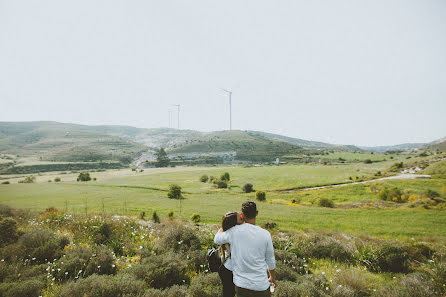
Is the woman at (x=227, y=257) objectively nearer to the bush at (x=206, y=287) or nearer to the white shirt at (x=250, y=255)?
the white shirt at (x=250, y=255)

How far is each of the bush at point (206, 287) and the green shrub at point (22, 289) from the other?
14.8 feet

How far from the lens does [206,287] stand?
6.62 meters

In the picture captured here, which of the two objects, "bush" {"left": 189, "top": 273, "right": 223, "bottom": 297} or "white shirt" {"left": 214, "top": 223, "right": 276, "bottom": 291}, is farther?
"bush" {"left": 189, "top": 273, "right": 223, "bottom": 297}

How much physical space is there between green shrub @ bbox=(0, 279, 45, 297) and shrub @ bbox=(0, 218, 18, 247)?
5680 millimetres

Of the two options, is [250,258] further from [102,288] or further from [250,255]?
[102,288]

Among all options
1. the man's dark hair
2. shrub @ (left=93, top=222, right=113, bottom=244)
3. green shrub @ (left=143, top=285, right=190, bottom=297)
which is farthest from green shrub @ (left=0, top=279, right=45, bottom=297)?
the man's dark hair

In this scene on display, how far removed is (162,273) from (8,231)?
9115 millimetres

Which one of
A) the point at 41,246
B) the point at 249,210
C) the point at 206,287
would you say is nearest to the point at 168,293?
the point at 206,287

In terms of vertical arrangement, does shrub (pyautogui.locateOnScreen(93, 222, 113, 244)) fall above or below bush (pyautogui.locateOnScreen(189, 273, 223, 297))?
below

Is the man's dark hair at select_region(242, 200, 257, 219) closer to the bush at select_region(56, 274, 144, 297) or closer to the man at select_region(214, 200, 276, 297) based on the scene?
the man at select_region(214, 200, 276, 297)

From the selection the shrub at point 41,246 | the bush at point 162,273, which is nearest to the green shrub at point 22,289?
the shrub at point 41,246

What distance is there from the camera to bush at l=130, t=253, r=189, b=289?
738 centimetres

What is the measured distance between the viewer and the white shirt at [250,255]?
400 centimetres

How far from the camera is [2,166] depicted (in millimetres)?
65938
